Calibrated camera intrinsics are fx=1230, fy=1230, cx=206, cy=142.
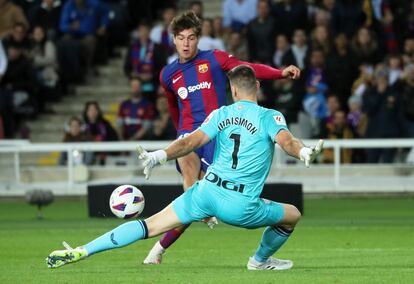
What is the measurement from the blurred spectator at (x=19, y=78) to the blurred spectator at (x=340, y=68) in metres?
6.50

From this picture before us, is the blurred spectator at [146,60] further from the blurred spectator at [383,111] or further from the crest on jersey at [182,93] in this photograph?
the crest on jersey at [182,93]

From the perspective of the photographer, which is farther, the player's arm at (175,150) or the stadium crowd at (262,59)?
the stadium crowd at (262,59)

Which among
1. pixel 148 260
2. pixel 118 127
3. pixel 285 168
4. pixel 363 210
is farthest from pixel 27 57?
pixel 148 260

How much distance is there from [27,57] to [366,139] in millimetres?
7866

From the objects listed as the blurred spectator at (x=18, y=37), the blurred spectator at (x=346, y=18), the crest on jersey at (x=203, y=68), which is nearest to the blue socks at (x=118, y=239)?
the crest on jersey at (x=203, y=68)

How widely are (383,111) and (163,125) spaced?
4353 mm

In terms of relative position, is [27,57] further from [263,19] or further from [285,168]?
[285,168]

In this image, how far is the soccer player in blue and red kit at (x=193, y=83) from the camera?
12891 millimetres

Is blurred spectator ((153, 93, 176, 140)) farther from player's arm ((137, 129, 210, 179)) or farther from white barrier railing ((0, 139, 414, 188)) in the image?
player's arm ((137, 129, 210, 179))

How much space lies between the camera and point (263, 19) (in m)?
26.0

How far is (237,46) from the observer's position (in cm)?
2566

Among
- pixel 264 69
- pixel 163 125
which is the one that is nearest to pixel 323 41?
pixel 163 125

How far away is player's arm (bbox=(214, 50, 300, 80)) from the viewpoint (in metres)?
12.2

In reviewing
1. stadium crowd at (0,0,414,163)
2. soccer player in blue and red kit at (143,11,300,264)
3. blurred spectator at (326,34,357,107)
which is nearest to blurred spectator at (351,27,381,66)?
stadium crowd at (0,0,414,163)
